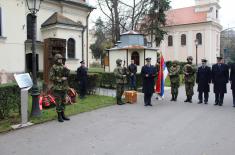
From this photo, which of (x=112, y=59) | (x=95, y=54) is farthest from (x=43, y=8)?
(x=95, y=54)

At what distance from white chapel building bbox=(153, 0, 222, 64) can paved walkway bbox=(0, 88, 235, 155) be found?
1676 inches

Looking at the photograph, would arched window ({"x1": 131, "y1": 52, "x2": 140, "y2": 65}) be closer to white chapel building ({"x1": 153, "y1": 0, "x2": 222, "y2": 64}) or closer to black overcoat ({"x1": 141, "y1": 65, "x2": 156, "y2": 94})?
black overcoat ({"x1": 141, "y1": 65, "x2": 156, "y2": 94})

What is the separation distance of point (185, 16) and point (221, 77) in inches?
1820

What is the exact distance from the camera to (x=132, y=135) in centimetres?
696

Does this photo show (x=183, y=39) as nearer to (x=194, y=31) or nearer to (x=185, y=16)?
(x=194, y=31)

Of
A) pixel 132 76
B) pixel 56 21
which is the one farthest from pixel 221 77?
pixel 56 21

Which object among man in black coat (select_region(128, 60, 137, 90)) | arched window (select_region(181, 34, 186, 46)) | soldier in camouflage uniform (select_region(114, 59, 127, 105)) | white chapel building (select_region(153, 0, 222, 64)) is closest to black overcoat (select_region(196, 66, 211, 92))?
soldier in camouflage uniform (select_region(114, 59, 127, 105))

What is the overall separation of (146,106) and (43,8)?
63.1 ft

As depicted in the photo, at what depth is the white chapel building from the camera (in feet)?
167

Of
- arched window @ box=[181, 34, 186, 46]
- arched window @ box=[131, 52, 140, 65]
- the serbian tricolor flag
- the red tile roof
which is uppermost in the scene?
the red tile roof

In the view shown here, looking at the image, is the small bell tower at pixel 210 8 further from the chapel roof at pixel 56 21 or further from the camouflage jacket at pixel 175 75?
the camouflage jacket at pixel 175 75

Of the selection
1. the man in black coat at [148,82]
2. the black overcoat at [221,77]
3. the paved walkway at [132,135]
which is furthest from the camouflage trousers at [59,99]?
the black overcoat at [221,77]

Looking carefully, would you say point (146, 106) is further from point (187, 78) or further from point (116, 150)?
point (116, 150)

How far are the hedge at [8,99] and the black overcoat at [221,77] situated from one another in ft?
26.0
